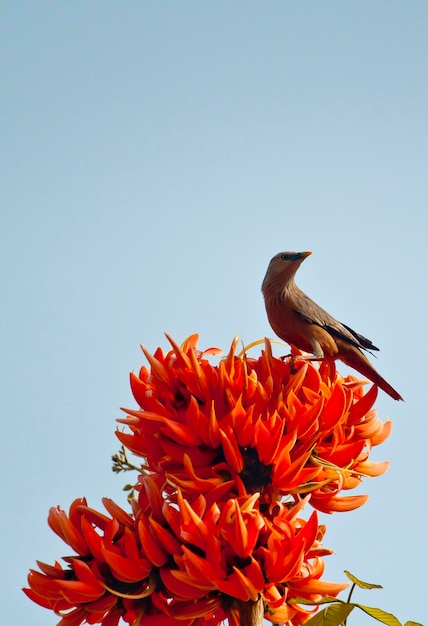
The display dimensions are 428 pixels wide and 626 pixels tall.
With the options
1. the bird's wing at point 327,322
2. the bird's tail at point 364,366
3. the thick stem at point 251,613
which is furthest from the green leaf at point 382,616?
the bird's wing at point 327,322

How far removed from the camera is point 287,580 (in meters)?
2.97

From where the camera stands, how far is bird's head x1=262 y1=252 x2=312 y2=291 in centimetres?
559

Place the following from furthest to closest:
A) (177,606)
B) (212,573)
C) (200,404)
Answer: (200,404), (177,606), (212,573)

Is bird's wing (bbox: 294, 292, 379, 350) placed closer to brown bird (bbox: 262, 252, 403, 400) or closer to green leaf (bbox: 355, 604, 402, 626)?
brown bird (bbox: 262, 252, 403, 400)

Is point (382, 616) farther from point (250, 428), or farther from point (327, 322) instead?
point (327, 322)

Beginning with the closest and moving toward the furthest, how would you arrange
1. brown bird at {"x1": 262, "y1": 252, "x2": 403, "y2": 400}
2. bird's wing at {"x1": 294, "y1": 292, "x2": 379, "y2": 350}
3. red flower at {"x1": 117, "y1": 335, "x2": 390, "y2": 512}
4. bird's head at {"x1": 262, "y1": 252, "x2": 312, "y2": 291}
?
red flower at {"x1": 117, "y1": 335, "x2": 390, "y2": 512}, brown bird at {"x1": 262, "y1": 252, "x2": 403, "y2": 400}, bird's wing at {"x1": 294, "y1": 292, "x2": 379, "y2": 350}, bird's head at {"x1": 262, "y1": 252, "x2": 312, "y2": 291}

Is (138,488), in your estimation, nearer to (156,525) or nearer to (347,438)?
(156,525)

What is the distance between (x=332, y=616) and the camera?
2.94 m

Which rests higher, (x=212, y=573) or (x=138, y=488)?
(x=138, y=488)

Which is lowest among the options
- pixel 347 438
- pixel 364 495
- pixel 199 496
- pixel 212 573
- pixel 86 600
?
pixel 86 600

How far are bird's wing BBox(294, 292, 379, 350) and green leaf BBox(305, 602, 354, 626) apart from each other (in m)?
2.35

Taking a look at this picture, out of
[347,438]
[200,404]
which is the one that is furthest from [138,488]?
[347,438]

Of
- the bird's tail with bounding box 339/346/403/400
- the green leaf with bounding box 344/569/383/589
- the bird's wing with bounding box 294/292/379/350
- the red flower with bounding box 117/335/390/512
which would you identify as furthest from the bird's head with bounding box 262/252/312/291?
the green leaf with bounding box 344/569/383/589

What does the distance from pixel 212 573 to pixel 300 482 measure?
0.54 m
